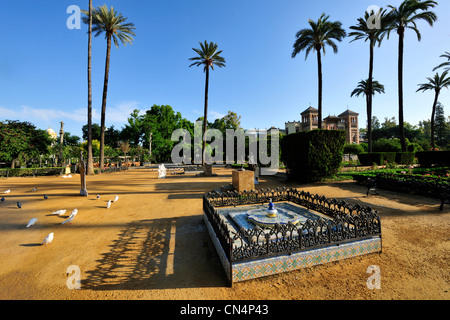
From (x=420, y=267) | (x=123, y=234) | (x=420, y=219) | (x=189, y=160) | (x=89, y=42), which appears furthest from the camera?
(x=189, y=160)

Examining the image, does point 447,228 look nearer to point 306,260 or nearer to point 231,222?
point 306,260

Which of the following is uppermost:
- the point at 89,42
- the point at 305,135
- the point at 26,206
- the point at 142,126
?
the point at 89,42

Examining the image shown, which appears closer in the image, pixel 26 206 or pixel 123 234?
pixel 123 234

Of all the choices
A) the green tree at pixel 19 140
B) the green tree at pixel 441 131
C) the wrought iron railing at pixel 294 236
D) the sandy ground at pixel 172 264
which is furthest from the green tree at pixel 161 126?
the green tree at pixel 441 131

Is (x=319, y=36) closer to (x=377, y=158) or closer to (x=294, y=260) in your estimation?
(x=377, y=158)

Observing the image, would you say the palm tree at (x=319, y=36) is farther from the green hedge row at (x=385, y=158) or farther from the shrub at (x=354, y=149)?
the shrub at (x=354, y=149)

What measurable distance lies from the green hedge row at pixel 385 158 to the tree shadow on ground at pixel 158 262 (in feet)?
90.7

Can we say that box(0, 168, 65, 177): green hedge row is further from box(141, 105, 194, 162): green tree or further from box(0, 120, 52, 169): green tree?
box(141, 105, 194, 162): green tree

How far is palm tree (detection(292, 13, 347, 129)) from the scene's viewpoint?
816 inches

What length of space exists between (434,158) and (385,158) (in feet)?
14.5
